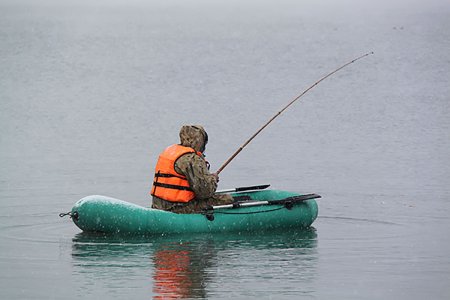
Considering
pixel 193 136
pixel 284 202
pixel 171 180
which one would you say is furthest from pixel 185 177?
pixel 284 202

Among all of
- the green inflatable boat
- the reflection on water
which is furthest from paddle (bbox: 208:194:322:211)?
the reflection on water

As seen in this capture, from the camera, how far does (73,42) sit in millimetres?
45844

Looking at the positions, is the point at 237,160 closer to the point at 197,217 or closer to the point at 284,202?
the point at 284,202

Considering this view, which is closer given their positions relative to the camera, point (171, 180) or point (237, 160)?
point (171, 180)

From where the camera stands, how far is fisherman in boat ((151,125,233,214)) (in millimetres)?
10586

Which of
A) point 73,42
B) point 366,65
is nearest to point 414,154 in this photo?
point 366,65

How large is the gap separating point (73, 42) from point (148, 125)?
26.0m

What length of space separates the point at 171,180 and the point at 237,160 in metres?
5.41

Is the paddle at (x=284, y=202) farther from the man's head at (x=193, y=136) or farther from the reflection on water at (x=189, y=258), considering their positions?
the man's head at (x=193, y=136)

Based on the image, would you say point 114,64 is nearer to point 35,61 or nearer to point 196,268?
point 35,61

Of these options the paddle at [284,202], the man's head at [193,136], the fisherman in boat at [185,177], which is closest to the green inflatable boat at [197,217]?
the paddle at [284,202]

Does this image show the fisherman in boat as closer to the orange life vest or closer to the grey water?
the orange life vest

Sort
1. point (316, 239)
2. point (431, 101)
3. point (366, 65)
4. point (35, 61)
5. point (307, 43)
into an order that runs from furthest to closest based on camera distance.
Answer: point (307, 43)
point (35, 61)
point (366, 65)
point (431, 101)
point (316, 239)

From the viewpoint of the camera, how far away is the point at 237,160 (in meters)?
16.0
